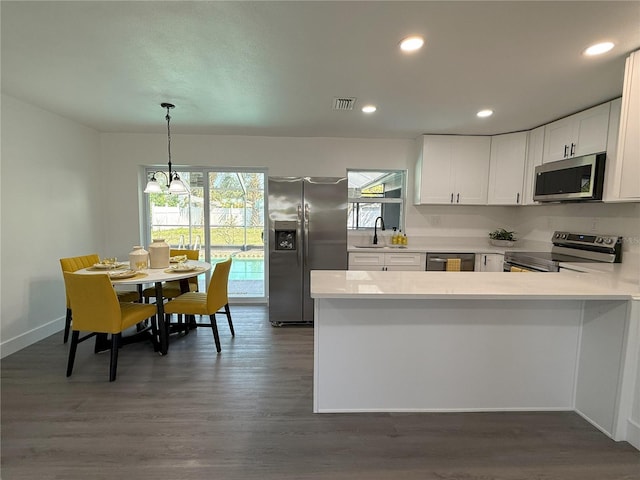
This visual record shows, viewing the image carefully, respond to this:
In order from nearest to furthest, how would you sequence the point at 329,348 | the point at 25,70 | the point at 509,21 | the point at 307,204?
the point at 509,21
the point at 329,348
the point at 25,70
the point at 307,204

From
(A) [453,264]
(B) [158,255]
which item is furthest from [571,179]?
(B) [158,255]

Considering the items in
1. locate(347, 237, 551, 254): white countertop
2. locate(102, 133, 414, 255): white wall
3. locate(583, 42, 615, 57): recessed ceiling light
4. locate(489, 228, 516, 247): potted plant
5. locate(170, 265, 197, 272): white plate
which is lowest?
locate(170, 265, 197, 272): white plate

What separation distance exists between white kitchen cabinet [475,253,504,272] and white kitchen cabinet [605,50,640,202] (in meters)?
1.78

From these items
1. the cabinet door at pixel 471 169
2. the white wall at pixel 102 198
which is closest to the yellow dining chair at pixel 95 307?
the white wall at pixel 102 198

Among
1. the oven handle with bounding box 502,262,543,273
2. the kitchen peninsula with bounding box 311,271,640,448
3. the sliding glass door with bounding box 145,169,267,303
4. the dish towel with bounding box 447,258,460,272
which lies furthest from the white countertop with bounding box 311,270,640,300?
the sliding glass door with bounding box 145,169,267,303

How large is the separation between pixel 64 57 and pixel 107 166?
2369 millimetres

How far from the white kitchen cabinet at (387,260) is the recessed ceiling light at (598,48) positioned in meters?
2.43

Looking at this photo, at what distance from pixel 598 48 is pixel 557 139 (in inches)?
63.3

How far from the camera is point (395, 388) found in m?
2.06

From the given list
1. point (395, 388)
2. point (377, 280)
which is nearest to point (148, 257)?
point (377, 280)

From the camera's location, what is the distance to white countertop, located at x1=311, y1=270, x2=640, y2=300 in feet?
5.69

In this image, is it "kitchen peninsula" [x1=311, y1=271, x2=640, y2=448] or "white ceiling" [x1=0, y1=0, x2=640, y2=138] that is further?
"kitchen peninsula" [x1=311, y1=271, x2=640, y2=448]

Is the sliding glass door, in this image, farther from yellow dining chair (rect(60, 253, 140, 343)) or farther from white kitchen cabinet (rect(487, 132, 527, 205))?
white kitchen cabinet (rect(487, 132, 527, 205))

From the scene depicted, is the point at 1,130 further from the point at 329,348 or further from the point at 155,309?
the point at 329,348
